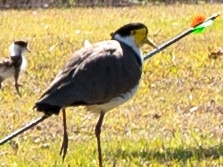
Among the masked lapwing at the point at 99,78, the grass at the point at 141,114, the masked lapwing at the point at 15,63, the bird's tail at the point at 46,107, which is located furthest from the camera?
the masked lapwing at the point at 15,63

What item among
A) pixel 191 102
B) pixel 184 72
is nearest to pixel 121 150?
pixel 191 102

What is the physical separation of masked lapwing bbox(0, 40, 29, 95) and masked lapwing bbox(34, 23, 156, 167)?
14.4 feet

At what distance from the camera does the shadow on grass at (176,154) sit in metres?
7.55

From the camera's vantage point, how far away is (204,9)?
2097cm

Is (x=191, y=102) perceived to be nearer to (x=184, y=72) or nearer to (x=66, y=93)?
(x=184, y=72)

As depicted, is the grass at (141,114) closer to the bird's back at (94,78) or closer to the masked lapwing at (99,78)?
the masked lapwing at (99,78)

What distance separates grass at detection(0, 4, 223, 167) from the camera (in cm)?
767

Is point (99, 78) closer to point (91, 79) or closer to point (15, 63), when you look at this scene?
point (91, 79)

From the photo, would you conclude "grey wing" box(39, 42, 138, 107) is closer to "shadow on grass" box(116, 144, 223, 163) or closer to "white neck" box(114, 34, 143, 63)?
"white neck" box(114, 34, 143, 63)

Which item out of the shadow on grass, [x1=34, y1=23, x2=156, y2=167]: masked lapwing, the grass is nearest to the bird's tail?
[x1=34, y1=23, x2=156, y2=167]: masked lapwing

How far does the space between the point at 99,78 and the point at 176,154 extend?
3.36 feet

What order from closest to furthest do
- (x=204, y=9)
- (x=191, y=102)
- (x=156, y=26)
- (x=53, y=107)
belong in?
(x=53, y=107)
(x=191, y=102)
(x=156, y=26)
(x=204, y=9)

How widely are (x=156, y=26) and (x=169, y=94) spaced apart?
267 inches

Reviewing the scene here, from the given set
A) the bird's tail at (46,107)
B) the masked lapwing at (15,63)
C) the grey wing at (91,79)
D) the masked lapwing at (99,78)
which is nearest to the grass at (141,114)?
the masked lapwing at (15,63)
